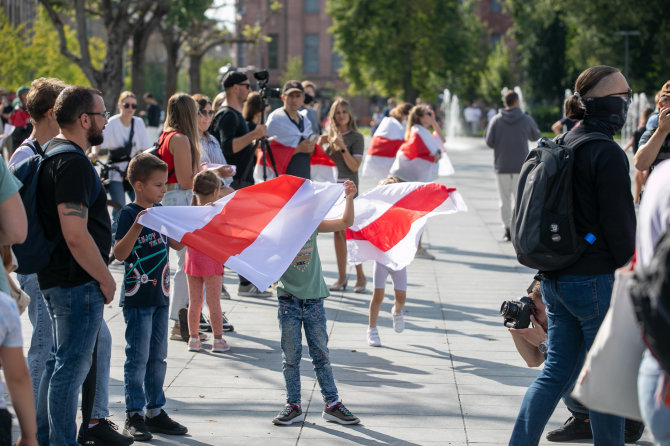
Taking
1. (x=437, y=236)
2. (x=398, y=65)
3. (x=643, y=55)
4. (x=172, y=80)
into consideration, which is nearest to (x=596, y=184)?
(x=437, y=236)

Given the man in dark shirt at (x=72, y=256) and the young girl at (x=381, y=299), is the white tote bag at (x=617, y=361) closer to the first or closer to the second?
the man in dark shirt at (x=72, y=256)

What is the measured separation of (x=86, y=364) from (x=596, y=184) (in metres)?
2.61

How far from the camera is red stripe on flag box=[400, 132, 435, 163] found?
36.8ft

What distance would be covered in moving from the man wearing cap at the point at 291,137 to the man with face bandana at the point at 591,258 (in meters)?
5.26

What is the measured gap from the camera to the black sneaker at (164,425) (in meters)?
5.32

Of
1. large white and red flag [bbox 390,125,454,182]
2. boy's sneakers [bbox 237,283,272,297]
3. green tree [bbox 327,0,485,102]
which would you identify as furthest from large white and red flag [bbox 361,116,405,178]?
green tree [bbox 327,0,485,102]

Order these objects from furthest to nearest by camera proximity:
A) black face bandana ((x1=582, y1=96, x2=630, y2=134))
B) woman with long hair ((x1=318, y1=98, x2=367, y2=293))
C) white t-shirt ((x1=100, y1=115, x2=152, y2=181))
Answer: white t-shirt ((x1=100, y1=115, x2=152, y2=181)) → woman with long hair ((x1=318, y1=98, x2=367, y2=293)) → black face bandana ((x1=582, y1=96, x2=630, y2=134))

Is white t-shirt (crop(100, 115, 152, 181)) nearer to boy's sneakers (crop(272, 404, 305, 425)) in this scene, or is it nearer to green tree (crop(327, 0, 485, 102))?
boy's sneakers (crop(272, 404, 305, 425))

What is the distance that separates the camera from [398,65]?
56656 mm

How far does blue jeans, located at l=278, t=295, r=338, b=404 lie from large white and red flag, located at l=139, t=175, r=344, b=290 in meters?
0.29

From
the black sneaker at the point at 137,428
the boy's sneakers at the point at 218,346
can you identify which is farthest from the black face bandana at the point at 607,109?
the boy's sneakers at the point at 218,346

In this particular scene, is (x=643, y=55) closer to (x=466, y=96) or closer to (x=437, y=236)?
(x=466, y=96)

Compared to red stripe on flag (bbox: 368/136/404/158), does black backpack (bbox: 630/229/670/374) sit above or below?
above

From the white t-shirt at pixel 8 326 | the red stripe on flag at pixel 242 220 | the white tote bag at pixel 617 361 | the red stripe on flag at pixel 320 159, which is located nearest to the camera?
the white tote bag at pixel 617 361
